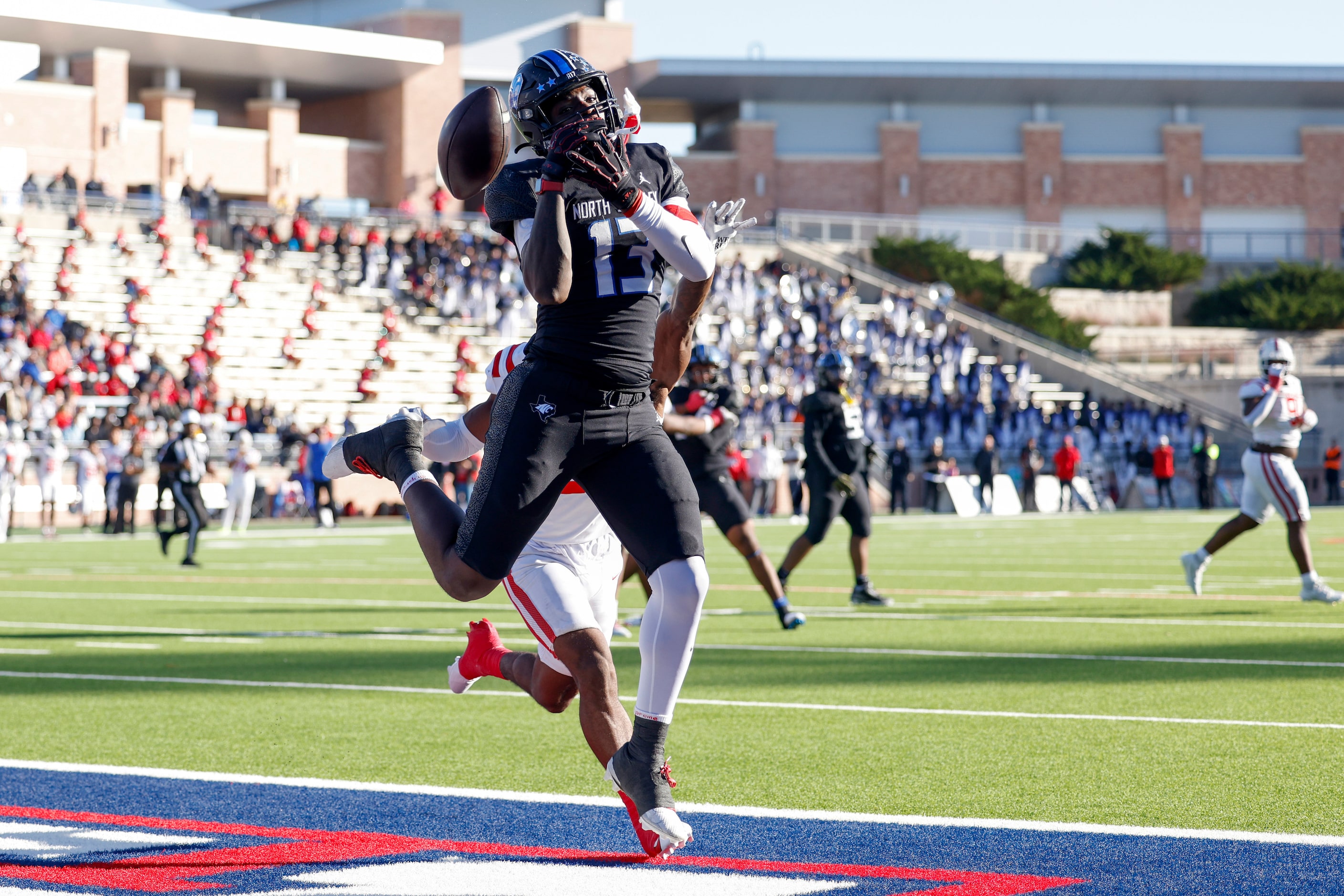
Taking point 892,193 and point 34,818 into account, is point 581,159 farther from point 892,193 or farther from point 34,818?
point 892,193

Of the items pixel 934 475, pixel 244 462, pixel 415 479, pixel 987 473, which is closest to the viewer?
pixel 415 479

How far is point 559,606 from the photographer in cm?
529

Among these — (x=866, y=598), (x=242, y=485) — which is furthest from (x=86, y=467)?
(x=866, y=598)

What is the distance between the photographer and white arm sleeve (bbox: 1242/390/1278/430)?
13125mm

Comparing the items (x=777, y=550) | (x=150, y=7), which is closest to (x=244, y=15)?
(x=150, y=7)

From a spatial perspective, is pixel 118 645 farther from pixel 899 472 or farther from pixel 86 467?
pixel 899 472

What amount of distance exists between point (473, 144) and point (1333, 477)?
40.8m

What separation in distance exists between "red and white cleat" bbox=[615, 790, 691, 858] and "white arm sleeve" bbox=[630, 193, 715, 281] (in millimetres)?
1439

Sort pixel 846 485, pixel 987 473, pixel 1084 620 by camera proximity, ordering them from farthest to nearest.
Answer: pixel 987 473 → pixel 846 485 → pixel 1084 620

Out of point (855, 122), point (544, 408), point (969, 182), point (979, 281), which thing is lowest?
point (544, 408)

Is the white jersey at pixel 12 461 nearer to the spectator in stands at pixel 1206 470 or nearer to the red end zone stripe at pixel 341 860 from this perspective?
the red end zone stripe at pixel 341 860

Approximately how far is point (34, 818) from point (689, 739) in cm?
261

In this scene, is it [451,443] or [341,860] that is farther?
[451,443]

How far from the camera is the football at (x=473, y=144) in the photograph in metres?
5.34
